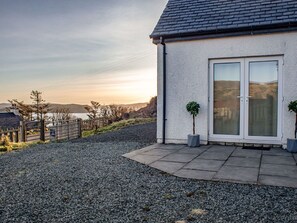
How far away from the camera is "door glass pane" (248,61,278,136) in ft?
21.9

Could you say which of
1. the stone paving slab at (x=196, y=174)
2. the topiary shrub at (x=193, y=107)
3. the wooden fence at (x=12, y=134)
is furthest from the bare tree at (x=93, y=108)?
the stone paving slab at (x=196, y=174)

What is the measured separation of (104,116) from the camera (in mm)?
18109

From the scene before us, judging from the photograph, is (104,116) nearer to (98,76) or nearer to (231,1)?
(98,76)

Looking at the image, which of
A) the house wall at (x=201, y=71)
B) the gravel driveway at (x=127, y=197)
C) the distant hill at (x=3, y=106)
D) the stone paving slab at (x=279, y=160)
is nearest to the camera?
the gravel driveway at (x=127, y=197)

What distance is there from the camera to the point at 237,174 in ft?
14.4

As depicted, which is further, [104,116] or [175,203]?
[104,116]

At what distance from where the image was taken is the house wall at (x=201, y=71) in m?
6.41

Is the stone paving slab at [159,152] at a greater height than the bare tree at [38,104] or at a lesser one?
lesser

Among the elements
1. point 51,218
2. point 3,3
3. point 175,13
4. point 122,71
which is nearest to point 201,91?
point 175,13

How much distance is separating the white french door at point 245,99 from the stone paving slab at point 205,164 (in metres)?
1.98

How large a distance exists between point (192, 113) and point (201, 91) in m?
0.76

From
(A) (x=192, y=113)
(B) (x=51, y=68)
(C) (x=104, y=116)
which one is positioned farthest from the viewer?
(C) (x=104, y=116)

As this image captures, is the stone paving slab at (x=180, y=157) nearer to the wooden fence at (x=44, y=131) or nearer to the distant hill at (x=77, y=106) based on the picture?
the wooden fence at (x=44, y=131)

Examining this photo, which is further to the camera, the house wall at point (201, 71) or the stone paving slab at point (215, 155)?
the house wall at point (201, 71)
